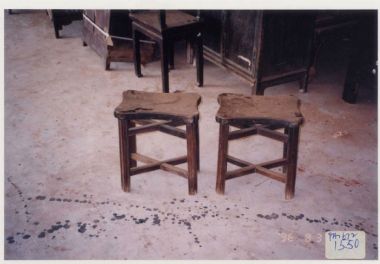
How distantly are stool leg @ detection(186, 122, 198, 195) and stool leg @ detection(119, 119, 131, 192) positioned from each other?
343 mm

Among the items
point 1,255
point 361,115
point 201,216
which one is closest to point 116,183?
point 201,216

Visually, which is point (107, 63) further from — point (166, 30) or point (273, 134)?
point (273, 134)

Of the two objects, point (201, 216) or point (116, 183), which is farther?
point (116, 183)

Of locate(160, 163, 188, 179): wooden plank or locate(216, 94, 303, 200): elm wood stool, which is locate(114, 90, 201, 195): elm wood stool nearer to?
locate(160, 163, 188, 179): wooden plank

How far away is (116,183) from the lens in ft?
9.18

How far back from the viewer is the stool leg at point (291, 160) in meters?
2.43

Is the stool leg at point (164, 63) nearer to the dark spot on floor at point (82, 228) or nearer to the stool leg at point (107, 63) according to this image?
the stool leg at point (107, 63)

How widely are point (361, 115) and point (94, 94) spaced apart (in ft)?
7.22

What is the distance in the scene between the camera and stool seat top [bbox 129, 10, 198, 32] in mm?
3656

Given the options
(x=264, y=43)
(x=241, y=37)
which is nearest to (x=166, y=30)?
(x=241, y=37)

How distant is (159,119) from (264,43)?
1.39 meters

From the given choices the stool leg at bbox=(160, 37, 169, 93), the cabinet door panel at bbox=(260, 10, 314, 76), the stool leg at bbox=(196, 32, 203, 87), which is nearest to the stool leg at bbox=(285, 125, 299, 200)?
the cabinet door panel at bbox=(260, 10, 314, 76)

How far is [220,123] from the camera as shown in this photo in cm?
246
